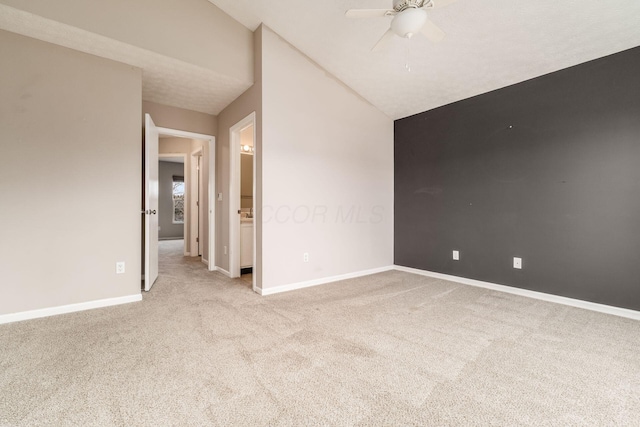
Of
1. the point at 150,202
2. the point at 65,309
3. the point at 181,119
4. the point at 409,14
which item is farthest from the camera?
the point at 181,119

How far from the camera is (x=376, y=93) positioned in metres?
3.86

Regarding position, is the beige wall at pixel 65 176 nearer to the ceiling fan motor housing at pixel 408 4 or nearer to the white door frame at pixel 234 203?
the white door frame at pixel 234 203

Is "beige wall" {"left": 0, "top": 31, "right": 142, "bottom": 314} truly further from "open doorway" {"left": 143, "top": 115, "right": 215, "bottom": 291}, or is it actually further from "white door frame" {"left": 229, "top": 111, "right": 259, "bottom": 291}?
"white door frame" {"left": 229, "top": 111, "right": 259, "bottom": 291}

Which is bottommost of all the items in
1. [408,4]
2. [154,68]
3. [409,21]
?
[409,21]

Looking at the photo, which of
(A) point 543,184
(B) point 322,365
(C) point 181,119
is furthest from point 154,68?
(A) point 543,184

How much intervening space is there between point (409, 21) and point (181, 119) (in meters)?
3.42

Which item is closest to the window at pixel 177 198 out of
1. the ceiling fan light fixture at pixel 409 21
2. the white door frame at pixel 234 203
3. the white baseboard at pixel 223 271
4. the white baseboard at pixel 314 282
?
the white baseboard at pixel 223 271

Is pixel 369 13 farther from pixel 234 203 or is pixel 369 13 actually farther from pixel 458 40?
pixel 234 203

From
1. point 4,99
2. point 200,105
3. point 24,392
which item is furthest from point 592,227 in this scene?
point 4,99

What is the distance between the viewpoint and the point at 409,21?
1836mm

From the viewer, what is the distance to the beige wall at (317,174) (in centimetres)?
316

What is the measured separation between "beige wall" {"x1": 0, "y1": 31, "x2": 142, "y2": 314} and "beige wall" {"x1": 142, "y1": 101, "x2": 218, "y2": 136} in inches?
36.5

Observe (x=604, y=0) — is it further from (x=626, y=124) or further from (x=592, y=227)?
(x=592, y=227)

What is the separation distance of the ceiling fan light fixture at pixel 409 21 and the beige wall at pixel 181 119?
328 cm
